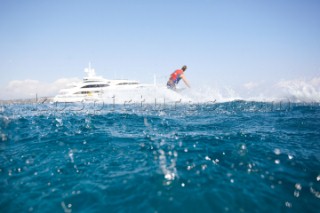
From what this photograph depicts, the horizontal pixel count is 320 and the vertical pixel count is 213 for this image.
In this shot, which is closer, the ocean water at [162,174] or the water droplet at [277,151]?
the ocean water at [162,174]

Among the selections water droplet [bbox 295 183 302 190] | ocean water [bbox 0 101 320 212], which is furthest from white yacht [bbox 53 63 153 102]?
water droplet [bbox 295 183 302 190]

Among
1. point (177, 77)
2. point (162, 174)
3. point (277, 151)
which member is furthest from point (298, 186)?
point (177, 77)

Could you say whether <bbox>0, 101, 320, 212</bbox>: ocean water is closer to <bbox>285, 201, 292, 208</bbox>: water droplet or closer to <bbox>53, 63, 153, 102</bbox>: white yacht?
<bbox>285, 201, 292, 208</bbox>: water droplet

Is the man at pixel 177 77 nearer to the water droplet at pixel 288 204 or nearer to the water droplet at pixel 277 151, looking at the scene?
the water droplet at pixel 277 151

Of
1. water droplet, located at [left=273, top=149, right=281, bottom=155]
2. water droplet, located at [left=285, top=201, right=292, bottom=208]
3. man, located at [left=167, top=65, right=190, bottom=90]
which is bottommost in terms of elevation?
water droplet, located at [left=285, top=201, right=292, bottom=208]

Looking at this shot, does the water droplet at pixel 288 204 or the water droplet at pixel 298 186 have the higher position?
the water droplet at pixel 298 186

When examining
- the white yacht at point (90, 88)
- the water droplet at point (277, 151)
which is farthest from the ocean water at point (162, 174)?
the white yacht at point (90, 88)

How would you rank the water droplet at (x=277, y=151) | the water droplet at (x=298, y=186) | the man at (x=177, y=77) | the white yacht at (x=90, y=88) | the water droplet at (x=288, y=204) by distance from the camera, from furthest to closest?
the white yacht at (x=90, y=88), the man at (x=177, y=77), the water droplet at (x=277, y=151), the water droplet at (x=298, y=186), the water droplet at (x=288, y=204)

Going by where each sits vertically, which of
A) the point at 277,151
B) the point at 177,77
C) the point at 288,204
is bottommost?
the point at 288,204

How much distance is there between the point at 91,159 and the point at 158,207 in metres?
2.70

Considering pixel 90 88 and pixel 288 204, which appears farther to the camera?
pixel 90 88

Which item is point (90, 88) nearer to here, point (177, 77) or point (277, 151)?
point (177, 77)

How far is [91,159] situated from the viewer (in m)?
4.94

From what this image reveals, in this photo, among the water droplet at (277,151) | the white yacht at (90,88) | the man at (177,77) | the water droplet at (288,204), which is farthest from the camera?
the white yacht at (90,88)
